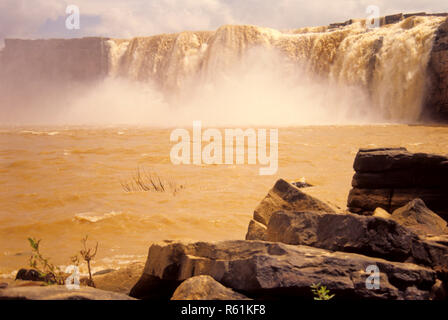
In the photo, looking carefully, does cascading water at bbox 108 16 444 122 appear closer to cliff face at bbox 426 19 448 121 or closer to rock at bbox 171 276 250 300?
cliff face at bbox 426 19 448 121

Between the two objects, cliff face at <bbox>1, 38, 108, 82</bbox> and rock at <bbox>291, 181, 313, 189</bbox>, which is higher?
cliff face at <bbox>1, 38, 108, 82</bbox>

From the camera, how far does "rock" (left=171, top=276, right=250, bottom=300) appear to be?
1.97 metres

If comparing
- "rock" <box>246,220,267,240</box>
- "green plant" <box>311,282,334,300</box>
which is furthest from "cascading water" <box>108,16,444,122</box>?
"green plant" <box>311,282,334,300</box>

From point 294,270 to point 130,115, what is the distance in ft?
113

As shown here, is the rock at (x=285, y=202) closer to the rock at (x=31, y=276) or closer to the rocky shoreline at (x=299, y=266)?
the rocky shoreline at (x=299, y=266)

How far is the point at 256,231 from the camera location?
10.8 feet

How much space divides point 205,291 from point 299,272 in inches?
19.8

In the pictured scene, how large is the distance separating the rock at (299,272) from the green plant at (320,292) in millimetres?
32

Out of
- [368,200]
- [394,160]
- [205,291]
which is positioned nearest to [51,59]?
[368,200]

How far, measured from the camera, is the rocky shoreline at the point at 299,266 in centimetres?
200

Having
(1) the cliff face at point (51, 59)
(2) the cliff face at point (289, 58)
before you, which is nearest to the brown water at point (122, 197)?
(2) the cliff face at point (289, 58)

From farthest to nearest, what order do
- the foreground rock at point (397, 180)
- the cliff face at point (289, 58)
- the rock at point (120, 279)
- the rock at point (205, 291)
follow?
the cliff face at point (289, 58)
the foreground rock at point (397, 180)
the rock at point (120, 279)
the rock at point (205, 291)
